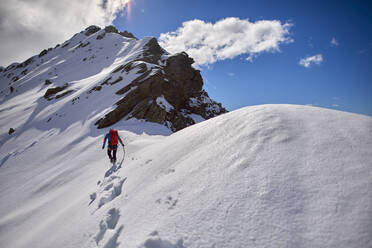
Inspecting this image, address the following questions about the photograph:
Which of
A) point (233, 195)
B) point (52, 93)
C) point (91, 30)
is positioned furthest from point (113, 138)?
point (91, 30)

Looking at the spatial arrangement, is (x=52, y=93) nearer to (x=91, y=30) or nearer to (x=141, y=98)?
(x=141, y=98)

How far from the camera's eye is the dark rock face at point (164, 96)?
15305mm

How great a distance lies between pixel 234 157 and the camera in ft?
10.6

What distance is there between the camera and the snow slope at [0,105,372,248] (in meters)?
1.97

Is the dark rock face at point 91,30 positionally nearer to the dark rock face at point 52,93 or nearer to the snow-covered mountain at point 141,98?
the snow-covered mountain at point 141,98

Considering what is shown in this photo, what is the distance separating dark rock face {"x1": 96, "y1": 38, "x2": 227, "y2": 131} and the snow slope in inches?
414

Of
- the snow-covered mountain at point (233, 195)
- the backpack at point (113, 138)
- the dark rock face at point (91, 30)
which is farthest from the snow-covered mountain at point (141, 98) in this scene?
the dark rock face at point (91, 30)

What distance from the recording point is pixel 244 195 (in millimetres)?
2451

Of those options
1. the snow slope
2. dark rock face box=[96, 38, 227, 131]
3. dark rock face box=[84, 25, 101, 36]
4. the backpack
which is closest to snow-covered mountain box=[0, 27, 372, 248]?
the snow slope

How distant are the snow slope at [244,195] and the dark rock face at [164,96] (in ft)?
34.5

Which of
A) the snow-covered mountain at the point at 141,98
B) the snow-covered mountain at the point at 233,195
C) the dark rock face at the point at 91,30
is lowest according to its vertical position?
the snow-covered mountain at the point at 233,195

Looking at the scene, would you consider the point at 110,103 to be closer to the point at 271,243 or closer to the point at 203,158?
the point at 203,158

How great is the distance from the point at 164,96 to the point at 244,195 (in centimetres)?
1707

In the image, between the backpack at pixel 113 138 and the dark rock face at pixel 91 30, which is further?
the dark rock face at pixel 91 30
